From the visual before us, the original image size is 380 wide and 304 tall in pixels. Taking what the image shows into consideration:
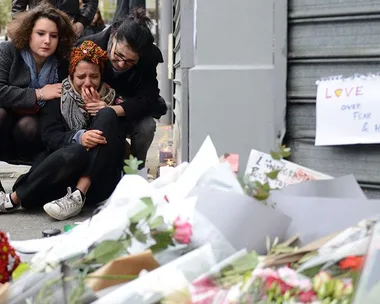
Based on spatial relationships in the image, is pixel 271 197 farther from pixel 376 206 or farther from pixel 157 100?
pixel 157 100

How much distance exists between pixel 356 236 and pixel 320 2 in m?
1.77

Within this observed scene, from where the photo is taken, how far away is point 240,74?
3.39m

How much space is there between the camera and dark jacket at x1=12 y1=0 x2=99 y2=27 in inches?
256

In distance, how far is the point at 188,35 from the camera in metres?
4.33

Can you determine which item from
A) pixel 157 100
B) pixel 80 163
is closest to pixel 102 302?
pixel 80 163

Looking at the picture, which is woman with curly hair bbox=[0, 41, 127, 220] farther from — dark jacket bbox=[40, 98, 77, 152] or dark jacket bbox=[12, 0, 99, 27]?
dark jacket bbox=[12, 0, 99, 27]

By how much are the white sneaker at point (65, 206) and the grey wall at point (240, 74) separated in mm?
1718

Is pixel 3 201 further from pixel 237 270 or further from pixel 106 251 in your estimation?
pixel 237 270

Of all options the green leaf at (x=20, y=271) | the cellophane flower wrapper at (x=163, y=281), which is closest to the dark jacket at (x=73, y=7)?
the green leaf at (x=20, y=271)

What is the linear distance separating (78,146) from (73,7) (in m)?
2.09

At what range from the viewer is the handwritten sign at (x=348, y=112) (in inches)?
123

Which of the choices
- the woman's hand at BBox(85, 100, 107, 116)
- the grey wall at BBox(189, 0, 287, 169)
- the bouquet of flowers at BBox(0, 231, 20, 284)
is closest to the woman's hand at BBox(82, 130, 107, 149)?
the woman's hand at BBox(85, 100, 107, 116)


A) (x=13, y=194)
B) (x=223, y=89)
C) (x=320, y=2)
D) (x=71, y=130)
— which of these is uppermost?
(x=320, y=2)

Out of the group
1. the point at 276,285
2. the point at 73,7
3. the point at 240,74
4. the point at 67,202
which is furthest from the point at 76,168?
the point at 276,285
